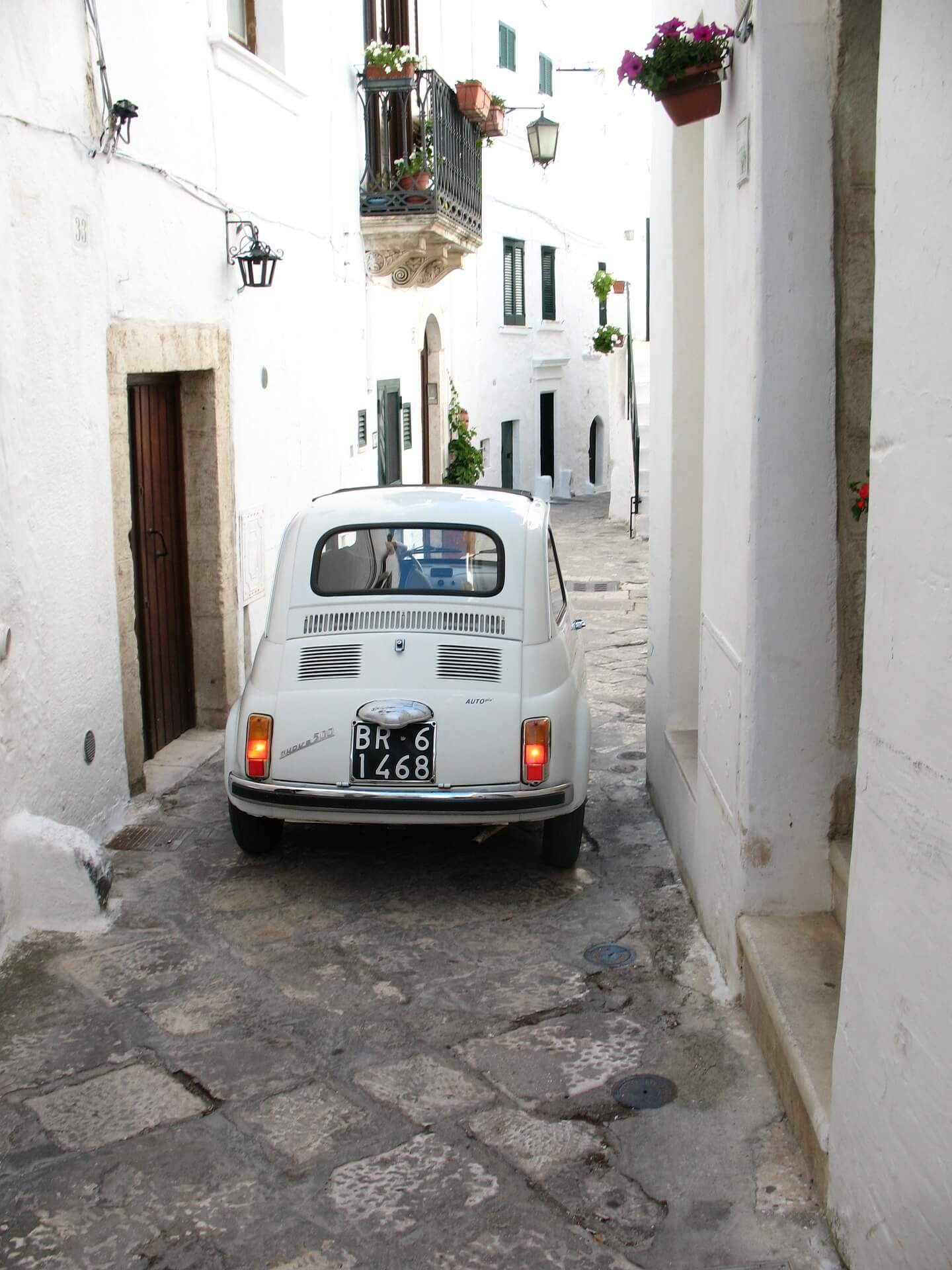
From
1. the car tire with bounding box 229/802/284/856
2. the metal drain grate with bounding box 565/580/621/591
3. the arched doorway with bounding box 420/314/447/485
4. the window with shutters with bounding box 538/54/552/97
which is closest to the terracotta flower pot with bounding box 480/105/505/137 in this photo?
the arched doorway with bounding box 420/314/447/485

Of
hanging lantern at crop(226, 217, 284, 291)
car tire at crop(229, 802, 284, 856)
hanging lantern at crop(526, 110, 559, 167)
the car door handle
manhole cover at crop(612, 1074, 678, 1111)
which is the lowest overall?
manhole cover at crop(612, 1074, 678, 1111)

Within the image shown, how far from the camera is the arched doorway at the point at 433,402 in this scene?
1806 centimetres

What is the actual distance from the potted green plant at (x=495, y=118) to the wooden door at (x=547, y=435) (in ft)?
37.2

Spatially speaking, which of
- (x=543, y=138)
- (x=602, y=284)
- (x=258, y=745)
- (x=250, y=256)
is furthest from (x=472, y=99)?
(x=258, y=745)

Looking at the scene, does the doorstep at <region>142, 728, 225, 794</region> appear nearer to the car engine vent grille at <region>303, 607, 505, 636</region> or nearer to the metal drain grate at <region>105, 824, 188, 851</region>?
the metal drain grate at <region>105, 824, 188, 851</region>

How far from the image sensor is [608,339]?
2177 centimetres

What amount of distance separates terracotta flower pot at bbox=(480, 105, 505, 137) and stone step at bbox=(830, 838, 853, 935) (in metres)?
12.4

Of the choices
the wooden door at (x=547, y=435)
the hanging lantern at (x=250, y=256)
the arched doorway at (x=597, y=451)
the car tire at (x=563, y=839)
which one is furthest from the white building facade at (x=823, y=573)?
the arched doorway at (x=597, y=451)

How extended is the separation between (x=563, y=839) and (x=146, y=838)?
205 cm

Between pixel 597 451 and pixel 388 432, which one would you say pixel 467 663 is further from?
pixel 597 451

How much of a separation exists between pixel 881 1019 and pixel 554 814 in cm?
283

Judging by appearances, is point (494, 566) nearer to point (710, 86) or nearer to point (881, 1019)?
point (710, 86)

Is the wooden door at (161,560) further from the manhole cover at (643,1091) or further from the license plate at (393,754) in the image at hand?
the manhole cover at (643,1091)

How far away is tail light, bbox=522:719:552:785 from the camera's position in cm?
560
